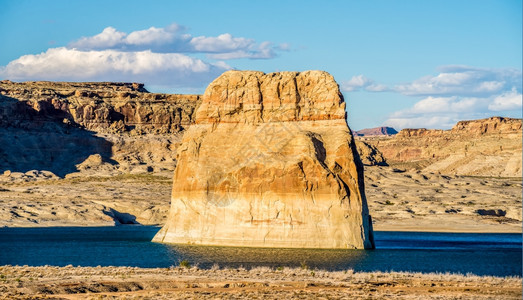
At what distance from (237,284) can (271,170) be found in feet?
59.7

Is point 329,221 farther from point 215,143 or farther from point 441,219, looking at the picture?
point 441,219

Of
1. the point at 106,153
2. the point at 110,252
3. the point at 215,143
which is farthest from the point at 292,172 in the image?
the point at 106,153

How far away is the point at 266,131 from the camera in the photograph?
5225 centimetres

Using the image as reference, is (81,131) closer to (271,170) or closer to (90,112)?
(90,112)

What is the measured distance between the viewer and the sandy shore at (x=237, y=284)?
3025 cm

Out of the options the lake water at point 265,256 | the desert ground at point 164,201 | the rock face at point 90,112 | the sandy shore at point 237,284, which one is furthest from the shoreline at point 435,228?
the rock face at point 90,112

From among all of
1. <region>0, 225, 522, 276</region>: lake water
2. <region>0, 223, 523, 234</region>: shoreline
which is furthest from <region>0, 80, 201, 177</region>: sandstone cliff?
<region>0, 225, 522, 276</region>: lake water

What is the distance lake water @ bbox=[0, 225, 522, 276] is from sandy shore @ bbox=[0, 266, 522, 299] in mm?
5128

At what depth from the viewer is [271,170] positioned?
50656mm

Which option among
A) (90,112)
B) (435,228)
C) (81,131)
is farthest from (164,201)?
(90,112)

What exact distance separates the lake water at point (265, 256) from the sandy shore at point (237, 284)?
5.13 meters

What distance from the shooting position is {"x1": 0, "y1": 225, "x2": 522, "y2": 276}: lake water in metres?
44.1

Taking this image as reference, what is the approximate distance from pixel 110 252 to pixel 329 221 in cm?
1312

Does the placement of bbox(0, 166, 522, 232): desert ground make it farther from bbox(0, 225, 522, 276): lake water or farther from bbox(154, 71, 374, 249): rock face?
bbox(154, 71, 374, 249): rock face
